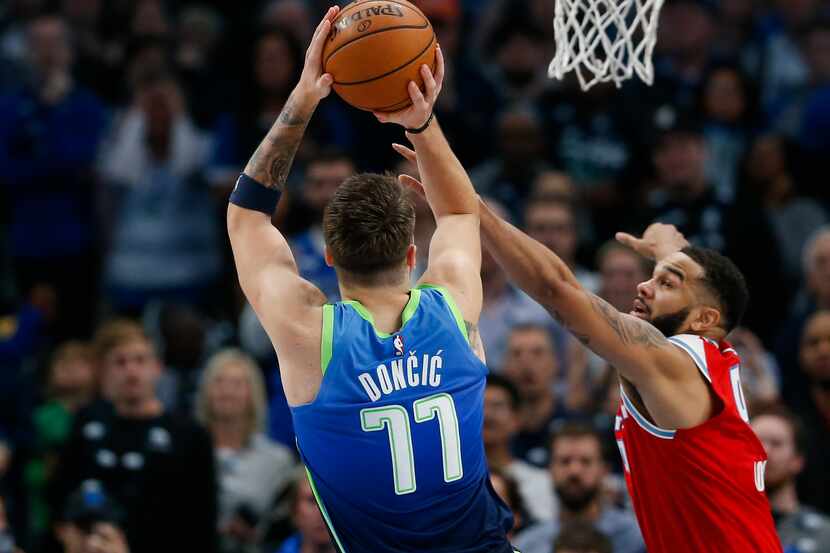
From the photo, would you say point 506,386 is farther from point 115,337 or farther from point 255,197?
point 255,197

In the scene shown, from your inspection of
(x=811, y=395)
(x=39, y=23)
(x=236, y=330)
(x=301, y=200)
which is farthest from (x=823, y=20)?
(x=39, y=23)

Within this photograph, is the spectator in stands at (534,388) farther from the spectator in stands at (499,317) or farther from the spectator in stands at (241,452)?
the spectator in stands at (241,452)

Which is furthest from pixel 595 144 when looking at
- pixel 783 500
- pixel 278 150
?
pixel 278 150

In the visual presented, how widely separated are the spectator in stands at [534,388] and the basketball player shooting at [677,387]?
368 cm

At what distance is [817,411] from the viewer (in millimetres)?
9914

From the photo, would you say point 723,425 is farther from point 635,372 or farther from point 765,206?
point 765,206

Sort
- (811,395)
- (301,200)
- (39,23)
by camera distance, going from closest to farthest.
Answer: (811,395), (301,200), (39,23)

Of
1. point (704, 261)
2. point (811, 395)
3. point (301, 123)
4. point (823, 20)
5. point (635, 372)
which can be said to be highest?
point (823, 20)

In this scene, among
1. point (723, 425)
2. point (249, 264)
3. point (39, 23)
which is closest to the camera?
point (249, 264)

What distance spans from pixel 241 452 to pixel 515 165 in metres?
3.49

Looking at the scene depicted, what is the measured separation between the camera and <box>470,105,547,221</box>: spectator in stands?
11.8 m

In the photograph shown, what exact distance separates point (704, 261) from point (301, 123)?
1736 millimetres

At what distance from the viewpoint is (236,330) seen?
11.5 metres

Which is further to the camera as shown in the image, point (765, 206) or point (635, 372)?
point (765, 206)
